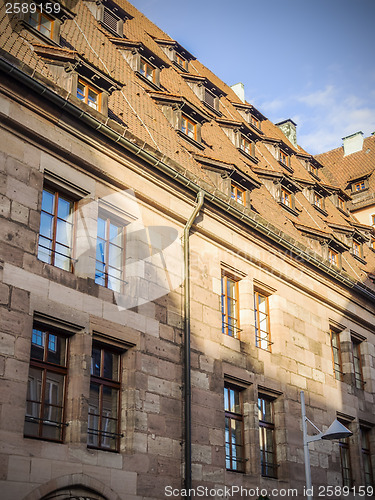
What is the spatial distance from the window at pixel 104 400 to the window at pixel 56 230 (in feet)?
5.79

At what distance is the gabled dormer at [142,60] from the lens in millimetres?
20502

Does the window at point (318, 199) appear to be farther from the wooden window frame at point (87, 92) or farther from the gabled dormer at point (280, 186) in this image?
the wooden window frame at point (87, 92)

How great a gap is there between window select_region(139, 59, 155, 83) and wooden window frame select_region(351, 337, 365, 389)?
9.97m

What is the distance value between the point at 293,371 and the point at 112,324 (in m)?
6.70

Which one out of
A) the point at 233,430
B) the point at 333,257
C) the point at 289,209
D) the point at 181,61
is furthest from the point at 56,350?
the point at 181,61

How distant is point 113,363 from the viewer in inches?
546

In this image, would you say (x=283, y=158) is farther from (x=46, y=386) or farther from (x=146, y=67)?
(x=46, y=386)

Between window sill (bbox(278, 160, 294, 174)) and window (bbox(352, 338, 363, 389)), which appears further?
window sill (bbox(278, 160, 294, 174))

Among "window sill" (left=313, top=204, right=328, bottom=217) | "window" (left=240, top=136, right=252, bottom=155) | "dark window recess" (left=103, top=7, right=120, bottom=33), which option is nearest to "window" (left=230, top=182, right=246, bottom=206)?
"window" (left=240, top=136, right=252, bottom=155)

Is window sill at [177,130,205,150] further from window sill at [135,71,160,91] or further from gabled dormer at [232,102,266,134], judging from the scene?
gabled dormer at [232,102,266,134]

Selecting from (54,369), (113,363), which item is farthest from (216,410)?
(54,369)

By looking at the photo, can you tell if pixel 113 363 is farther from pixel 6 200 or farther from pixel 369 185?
pixel 369 185

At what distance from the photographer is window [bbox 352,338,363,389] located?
72.9ft

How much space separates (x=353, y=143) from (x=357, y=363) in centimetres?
1768
